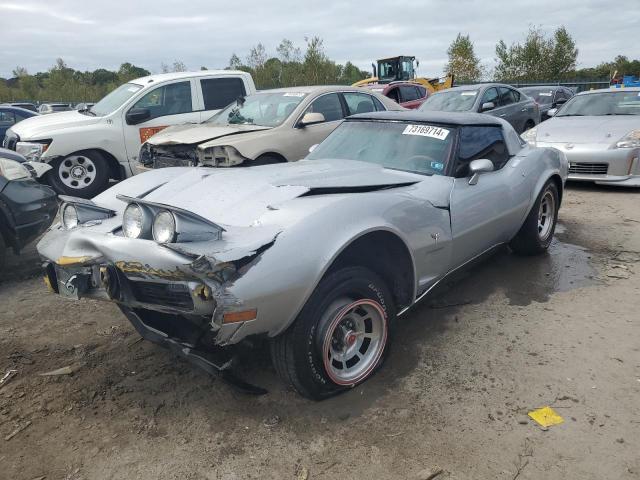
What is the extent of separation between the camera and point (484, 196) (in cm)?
361

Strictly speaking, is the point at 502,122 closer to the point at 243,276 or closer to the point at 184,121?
the point at 243,276

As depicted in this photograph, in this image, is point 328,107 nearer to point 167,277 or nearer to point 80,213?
point 80,213

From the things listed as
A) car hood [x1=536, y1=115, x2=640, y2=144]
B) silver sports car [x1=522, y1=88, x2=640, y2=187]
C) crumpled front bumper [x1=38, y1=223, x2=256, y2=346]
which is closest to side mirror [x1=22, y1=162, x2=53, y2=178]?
crumpled front bumper [x1=38, y1=223, x2=256, y2=346]

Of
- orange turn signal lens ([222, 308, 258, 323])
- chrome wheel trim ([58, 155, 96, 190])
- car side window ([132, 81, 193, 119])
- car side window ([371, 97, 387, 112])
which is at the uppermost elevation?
car side window ([132, 81, 193, 119])

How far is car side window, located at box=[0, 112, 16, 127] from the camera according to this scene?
1167cm

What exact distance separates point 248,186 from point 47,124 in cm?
610

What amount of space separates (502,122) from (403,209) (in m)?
2.07

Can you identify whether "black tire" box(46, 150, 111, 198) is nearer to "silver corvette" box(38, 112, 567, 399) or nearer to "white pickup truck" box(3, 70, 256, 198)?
"white pickup truck" box(3, 70, 256, 198)

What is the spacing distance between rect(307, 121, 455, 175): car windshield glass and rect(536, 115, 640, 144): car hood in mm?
5062

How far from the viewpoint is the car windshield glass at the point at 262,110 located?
6770mm

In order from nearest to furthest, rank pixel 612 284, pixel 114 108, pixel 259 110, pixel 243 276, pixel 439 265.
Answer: pixel 243 276 → pixel 439 265 → pixel 612 284 → pixel 259 110 → pixel 114 108

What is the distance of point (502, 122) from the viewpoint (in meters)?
4.35

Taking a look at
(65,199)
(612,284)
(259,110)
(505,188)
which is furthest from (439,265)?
(259,110)

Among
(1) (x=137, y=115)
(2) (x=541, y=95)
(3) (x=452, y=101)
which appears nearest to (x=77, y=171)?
(1) (x=137, y=115)
